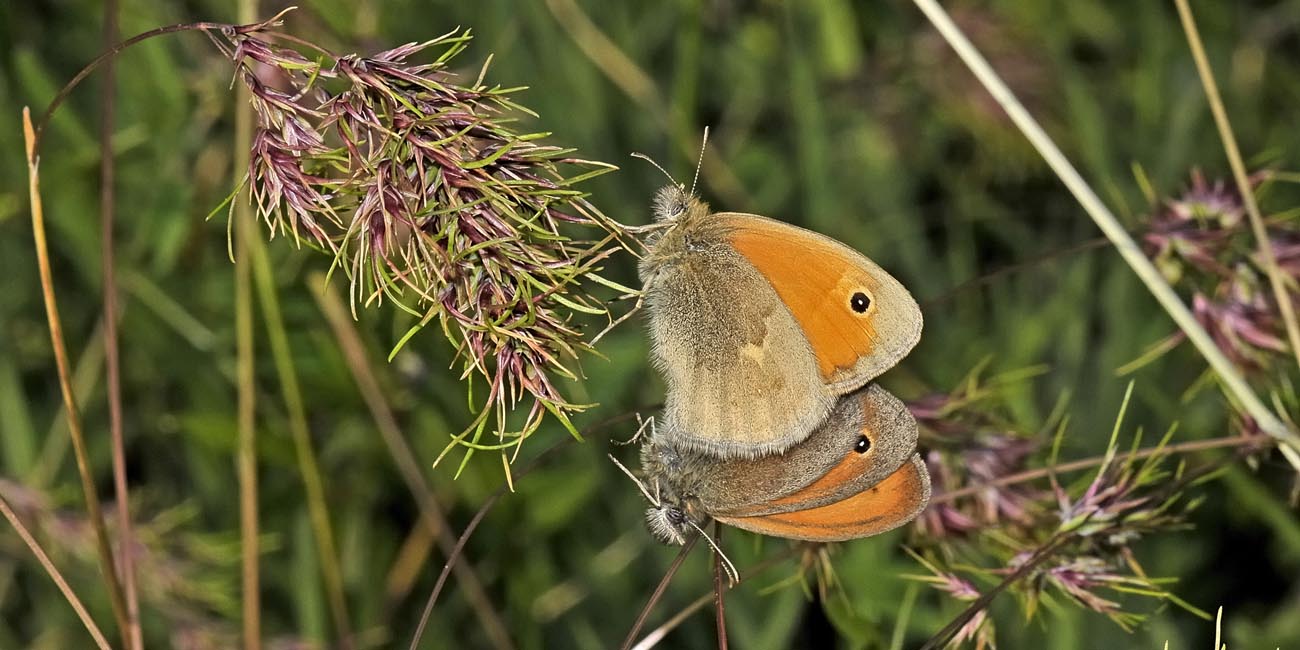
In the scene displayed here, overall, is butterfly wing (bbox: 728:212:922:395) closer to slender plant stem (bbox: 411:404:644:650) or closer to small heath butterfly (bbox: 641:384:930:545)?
small heath butterfly (bbox: 641:384:930:545)

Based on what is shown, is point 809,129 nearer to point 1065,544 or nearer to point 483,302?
point 1065,544

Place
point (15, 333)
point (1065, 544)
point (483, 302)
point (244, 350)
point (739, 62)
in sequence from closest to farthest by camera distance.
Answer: point (483, 302) → point (1065, 544) → point (244, 350) → point (15, 333) → point (739, 62)

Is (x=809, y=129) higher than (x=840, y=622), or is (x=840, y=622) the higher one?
(x=809, y=129)

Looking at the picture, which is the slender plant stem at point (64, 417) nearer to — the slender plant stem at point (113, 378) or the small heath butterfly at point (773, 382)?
the slender plant stem at point (113, 378)

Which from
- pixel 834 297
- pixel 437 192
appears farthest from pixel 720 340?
pixel 437 192

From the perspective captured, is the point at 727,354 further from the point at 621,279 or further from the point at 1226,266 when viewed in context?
the point at 621,279

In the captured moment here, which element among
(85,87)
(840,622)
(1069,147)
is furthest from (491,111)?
(1069,147)

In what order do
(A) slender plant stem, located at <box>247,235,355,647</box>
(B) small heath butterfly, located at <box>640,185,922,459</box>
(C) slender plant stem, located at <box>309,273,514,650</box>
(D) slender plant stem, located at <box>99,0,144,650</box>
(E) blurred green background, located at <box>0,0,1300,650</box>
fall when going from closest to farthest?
1. (D) slender plant stem, located at <box>99,0,144,650</box>
2. (B) small heath butterfly, located at <box>640,185,922,459</box>
3. (A) slender plant stem, located at <box>247,235,355,647</box>
4. (C) slender plant stem, located at <box>309,273,514,650</box>
5. (E) blurred green background, located at <box>0,0,1300,650</box>

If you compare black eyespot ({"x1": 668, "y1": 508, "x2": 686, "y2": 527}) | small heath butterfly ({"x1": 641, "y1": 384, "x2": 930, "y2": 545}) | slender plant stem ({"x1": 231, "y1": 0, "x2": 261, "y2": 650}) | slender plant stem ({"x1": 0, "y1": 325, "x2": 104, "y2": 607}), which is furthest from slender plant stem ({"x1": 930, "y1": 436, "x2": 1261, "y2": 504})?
slender plant stem ({"x1": 0, "y1": 325, "x2": 104, "y2": 607})
